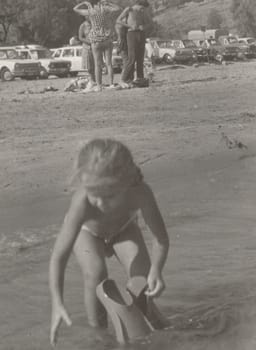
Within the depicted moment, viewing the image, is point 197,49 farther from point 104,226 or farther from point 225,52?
point 104,226

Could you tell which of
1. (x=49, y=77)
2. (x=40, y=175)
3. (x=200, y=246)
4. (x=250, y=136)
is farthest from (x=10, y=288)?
(x=49, y=77)

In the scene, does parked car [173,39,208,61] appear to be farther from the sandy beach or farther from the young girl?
the young girl

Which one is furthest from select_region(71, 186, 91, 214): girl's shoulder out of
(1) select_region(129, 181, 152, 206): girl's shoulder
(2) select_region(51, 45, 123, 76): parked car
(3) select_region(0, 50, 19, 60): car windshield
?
(3) select_region(0, 50, 19, 60): car windshield

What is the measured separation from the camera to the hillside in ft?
316

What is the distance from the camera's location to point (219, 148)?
31.4 feet

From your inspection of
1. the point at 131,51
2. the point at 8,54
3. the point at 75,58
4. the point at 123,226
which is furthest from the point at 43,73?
the point at 123,226

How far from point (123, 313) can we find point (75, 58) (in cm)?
2964

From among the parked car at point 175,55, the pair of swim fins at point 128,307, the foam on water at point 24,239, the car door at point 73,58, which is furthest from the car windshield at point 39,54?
the pair of swim fins at point 128,307

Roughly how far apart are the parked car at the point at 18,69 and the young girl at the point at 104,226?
25737 millimetres

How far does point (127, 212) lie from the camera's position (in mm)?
4348

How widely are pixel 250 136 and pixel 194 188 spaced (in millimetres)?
2366

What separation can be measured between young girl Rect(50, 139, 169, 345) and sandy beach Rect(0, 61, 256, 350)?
0.35 metres

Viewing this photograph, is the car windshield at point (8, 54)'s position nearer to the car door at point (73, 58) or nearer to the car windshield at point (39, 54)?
the car windshield at point (39, 54)

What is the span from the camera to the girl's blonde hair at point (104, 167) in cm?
405
